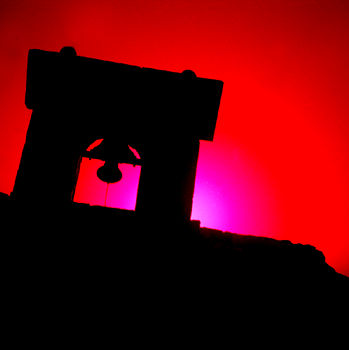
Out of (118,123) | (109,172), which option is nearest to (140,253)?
(109,172)

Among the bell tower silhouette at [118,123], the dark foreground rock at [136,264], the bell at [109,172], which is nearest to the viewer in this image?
the dark foreground rock at [136,264]

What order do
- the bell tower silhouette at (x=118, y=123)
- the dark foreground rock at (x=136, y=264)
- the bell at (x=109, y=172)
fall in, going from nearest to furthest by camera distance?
1. the dark foreground rock at (x=136, y=264)
2. the bell tower silhouette at (x=118, y=123)
3. the bell at (x=109, y=172)

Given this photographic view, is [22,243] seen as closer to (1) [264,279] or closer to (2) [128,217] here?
(2) [128,217]

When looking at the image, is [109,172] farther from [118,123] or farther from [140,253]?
[140,253]

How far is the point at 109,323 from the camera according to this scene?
9.78 feet

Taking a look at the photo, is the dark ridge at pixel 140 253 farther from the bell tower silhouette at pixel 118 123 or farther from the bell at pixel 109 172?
the bell at pixel 109 172

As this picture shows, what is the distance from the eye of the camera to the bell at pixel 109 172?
5052mm

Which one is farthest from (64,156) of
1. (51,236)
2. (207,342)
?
(207,342)

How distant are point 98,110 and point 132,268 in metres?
2.66

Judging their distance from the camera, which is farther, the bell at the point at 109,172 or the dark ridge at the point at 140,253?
the bell at the point at 109,172

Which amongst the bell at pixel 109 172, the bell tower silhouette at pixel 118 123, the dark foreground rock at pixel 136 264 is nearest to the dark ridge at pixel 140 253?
the dark foreground rock at pixel 136 264

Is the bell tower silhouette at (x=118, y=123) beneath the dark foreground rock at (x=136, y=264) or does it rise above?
above

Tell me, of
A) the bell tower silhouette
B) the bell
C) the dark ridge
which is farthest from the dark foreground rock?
the bell

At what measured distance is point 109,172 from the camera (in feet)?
16.6
